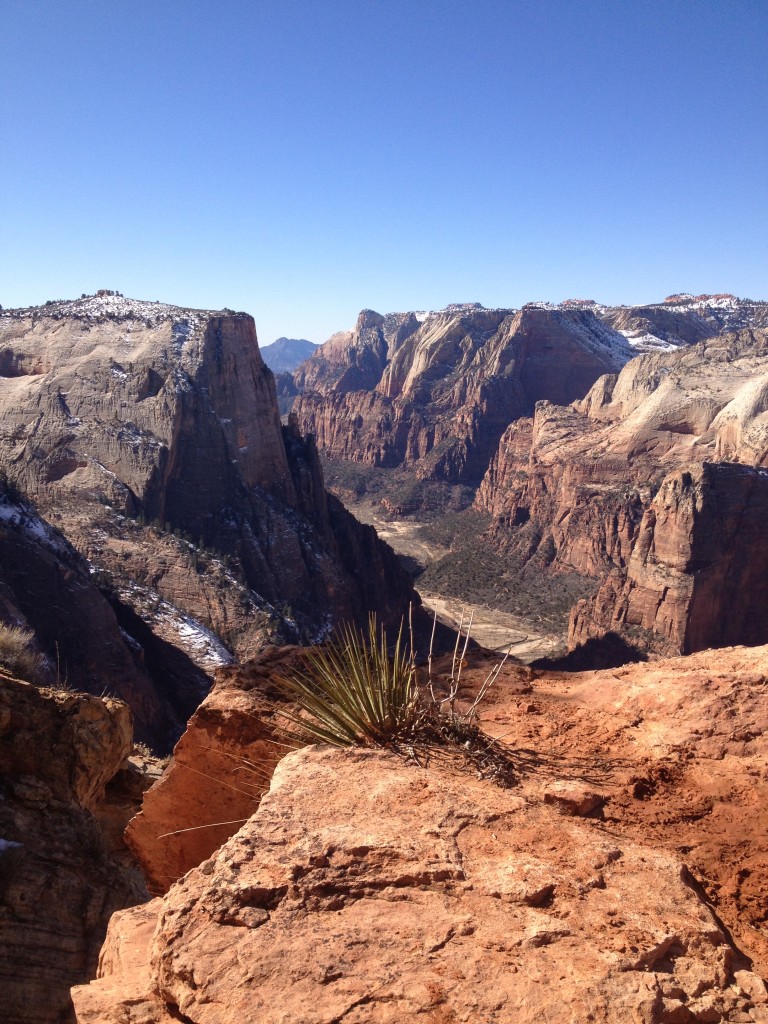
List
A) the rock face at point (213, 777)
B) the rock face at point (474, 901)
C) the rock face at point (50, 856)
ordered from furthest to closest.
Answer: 1. the rock face at point (50, 856)
2. the rock face at point (213, 777)
3. the rock face at point (474, 901)

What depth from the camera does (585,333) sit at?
299ft

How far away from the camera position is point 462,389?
95.4 metres

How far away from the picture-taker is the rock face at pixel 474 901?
2.89 meters

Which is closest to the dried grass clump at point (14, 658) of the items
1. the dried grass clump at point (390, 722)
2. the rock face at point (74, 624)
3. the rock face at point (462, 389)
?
the rock face at point (74, 624)

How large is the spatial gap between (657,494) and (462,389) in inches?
2328

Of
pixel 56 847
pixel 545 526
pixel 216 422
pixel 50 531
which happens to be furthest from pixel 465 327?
pixel 56 847

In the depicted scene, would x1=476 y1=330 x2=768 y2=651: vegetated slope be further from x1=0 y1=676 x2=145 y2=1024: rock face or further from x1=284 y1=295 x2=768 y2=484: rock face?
x1=0 y1=676 x2=145 y2=1024: rock face

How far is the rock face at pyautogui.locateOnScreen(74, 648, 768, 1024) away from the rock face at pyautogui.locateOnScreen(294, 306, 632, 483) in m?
81.2

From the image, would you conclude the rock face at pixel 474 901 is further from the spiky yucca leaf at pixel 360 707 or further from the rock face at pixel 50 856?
the rock face at pixel 50 856

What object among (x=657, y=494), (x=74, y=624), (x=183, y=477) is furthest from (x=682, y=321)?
(x=74, y=624)

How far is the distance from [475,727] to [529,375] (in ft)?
288

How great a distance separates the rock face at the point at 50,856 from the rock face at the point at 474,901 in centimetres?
265

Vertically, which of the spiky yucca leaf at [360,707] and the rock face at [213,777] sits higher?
the spiky yucca leaf at [360,707]

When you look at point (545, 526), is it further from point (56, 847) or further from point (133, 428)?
point (56, 847)
